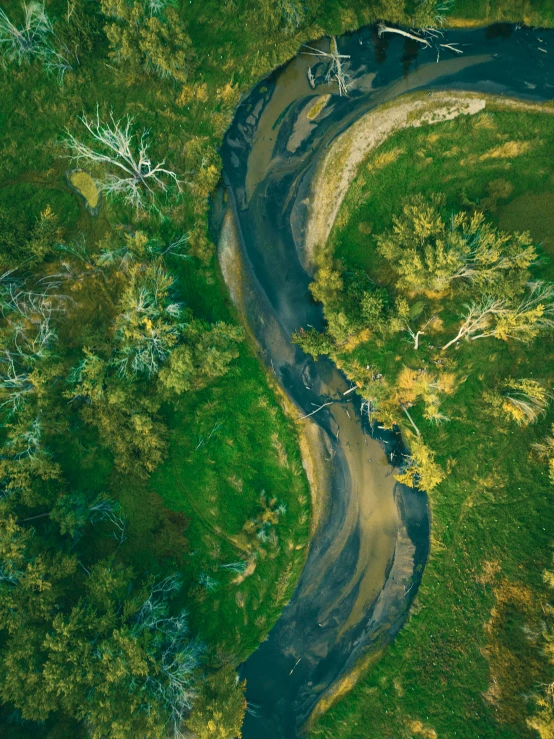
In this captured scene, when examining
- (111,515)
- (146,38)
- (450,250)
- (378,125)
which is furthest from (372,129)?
(111,515)

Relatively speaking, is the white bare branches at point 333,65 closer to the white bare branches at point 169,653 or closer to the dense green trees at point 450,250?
the dense green trees at point 450,250

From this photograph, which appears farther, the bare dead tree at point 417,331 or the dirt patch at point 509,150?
the dirt patch at point 509,150

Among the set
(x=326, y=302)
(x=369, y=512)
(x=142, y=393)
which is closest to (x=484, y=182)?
(x=326, y=302)

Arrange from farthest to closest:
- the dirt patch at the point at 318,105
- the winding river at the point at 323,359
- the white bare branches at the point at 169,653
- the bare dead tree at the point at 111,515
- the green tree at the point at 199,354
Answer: the dirt patch at the point at 318,105 → the winding river at the point at 323,359 → the bare dead tree at the point at 111,515 → the green tree at the point at 199,354 → the white bare branches at the point at 169,653

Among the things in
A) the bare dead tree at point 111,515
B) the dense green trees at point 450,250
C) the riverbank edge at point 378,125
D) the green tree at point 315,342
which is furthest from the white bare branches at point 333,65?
the bare dead tree at point 111,515

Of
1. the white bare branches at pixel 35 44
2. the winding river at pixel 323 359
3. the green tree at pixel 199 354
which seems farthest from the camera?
the winding river at pixel 323 359

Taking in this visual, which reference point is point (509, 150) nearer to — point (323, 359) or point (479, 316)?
point (479, 316)

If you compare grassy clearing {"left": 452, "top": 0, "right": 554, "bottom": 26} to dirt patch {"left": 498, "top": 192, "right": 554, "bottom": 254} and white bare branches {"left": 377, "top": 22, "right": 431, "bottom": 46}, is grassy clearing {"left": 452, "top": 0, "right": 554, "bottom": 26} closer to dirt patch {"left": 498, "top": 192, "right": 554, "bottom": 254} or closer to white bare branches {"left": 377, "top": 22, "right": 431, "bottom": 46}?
white bare branches {"left": 377, "top": 22, "right": 431, "bottom": 46}
